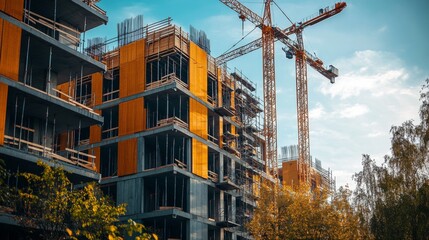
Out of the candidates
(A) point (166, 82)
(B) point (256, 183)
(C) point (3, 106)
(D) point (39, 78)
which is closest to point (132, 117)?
(A) point (166, 82)

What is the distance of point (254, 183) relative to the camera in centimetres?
7744

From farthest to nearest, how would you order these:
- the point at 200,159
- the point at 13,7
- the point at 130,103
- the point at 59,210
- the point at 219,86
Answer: the point at 219,86 < the point at 130,103 < the point at 200,159 < the point at 13,7 < the point at 59,210

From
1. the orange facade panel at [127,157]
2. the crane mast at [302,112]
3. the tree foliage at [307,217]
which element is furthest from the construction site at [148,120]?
the crane mast at [302,112]

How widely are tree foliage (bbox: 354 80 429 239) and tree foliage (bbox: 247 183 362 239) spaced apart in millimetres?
2409

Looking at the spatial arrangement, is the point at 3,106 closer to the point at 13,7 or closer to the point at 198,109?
the point at 13,7

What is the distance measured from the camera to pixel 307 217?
50688 mm

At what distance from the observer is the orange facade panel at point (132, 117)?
62219mm

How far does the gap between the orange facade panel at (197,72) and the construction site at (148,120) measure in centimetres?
13

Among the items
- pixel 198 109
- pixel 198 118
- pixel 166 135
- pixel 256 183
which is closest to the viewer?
pixel 166 135

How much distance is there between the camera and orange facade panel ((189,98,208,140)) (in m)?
63.4

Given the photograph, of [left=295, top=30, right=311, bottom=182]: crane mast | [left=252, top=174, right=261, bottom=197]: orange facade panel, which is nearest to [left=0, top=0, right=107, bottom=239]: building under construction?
[left=252, top=174, right=261, bottom=197]: orange facade panel

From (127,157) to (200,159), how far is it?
773 cm

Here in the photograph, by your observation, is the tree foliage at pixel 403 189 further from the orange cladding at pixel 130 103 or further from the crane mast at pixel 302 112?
the crane mast at pixel 302 112

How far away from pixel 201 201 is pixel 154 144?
793 cm
